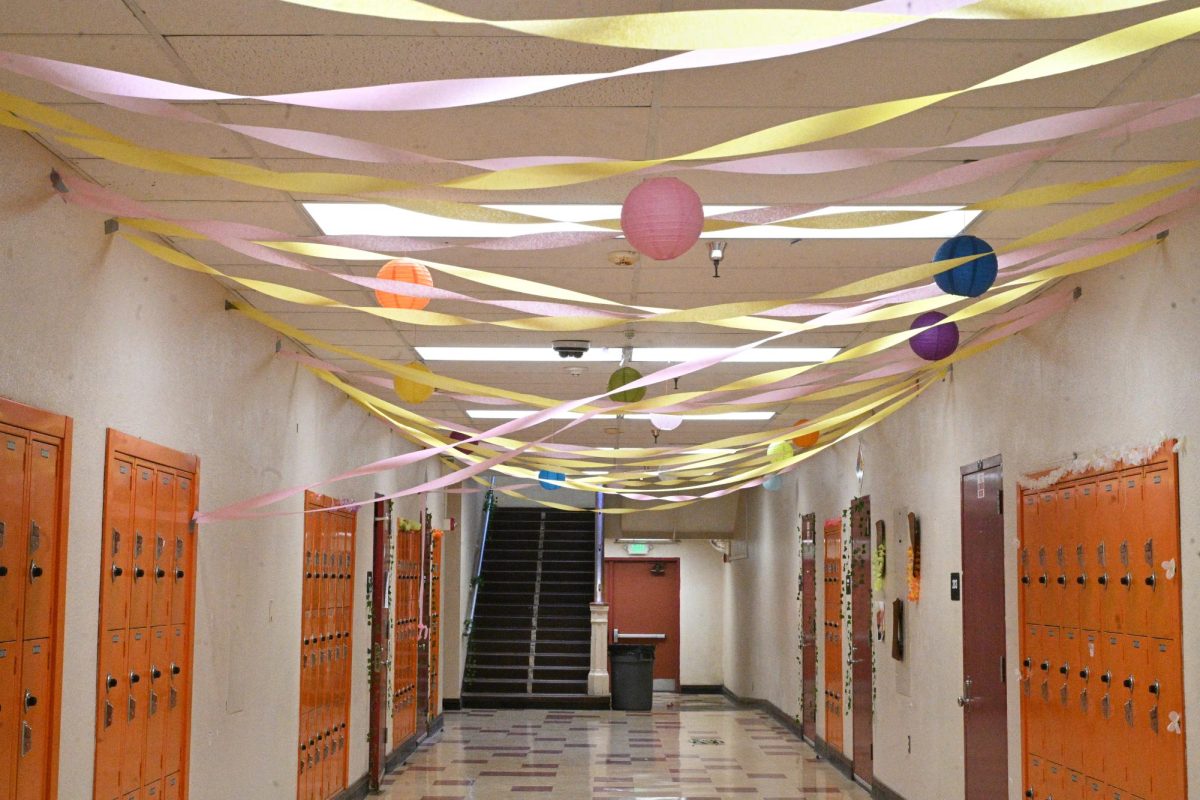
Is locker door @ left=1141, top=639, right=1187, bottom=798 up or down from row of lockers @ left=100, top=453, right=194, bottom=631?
down

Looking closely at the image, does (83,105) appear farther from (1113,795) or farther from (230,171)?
(1113,795)

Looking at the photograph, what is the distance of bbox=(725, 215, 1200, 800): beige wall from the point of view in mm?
4555

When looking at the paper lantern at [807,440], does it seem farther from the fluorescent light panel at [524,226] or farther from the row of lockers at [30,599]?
the row of lockers at [30,599]

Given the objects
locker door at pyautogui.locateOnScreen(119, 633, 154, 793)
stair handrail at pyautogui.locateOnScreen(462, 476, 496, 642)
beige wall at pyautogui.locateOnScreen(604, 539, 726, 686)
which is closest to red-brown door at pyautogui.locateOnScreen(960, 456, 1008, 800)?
locker door at pyautogui.locateOnScreen(119, 633, 154, 793)

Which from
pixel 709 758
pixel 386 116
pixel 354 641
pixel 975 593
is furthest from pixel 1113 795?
pixel 709 758

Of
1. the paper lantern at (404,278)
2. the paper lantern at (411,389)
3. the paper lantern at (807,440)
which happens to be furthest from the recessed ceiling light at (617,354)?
the paper lantern at (404,278)

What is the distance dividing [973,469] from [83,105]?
199 inches

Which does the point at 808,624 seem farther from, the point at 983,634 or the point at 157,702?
the point at 157,702

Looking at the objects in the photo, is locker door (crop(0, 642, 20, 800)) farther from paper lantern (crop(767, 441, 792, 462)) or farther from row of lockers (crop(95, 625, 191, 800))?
paper lantern (crop(767, 441, 792, 462))

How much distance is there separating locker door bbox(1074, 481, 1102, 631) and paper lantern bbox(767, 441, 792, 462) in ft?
9.90

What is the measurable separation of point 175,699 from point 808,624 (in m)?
8.37

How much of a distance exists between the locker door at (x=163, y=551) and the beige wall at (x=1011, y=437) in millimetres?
3866

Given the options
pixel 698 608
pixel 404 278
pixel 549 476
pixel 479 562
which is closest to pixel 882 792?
pixel 549 476

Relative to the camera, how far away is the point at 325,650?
8453 mm
